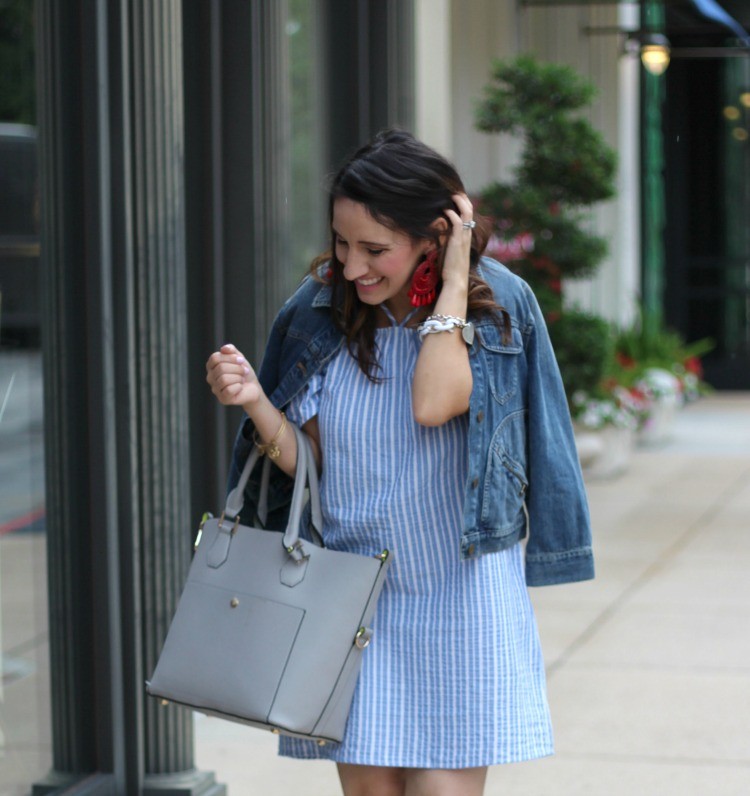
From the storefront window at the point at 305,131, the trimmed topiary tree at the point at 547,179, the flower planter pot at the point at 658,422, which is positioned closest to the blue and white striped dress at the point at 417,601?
the storefront window at the point at 305,131

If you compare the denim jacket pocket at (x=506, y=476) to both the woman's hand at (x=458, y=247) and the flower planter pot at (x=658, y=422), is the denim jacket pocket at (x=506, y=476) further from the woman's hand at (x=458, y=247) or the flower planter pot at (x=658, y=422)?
the flower planter pot at (x=658, y=422)

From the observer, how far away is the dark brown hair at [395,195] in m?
2.75

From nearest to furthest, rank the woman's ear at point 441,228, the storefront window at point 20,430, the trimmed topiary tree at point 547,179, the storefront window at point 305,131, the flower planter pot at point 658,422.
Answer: the woman's ear at point 441,228, the storefront window at point 20,430, the storefront window at point 305,131, the trimmed topiary tree at point 547,179, the flower planter pot at point 658,422

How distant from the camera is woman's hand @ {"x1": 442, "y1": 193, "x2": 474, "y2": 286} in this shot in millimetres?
2775

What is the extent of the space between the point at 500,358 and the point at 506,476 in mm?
225

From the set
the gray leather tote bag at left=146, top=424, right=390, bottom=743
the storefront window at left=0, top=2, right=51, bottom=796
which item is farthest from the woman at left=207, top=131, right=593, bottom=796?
the storefront window at left=0, top=2, right=51, bottom=796

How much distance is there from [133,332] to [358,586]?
4.92 ft

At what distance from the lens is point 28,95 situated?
12.6 ft

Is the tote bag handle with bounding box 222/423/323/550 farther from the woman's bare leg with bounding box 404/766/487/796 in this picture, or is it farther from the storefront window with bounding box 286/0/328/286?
the storefront window with bounding box 286/0/328/286

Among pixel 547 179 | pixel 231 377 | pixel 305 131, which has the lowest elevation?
pixel 231 377

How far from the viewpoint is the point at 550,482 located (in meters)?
2.91

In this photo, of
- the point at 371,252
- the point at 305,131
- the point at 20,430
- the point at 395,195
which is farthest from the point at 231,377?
the point at 305,131

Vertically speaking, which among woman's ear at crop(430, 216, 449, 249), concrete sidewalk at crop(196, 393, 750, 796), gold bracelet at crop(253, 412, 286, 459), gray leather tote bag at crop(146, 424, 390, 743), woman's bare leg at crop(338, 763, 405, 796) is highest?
woman's ear at crop(430, 216, 449, 249)

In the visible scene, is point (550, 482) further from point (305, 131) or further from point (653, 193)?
point (653, 193)
